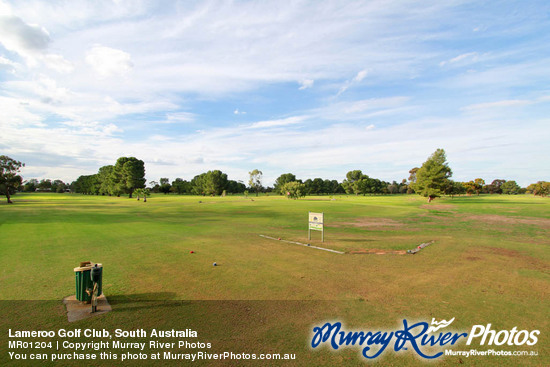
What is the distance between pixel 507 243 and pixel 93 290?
2499cm

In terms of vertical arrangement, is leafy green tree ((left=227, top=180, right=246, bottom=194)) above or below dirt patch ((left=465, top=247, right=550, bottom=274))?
above

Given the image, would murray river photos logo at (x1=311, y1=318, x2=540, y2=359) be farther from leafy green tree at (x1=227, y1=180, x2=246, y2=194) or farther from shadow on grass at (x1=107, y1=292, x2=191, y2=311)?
leafy green tree at (x1=227, y1=180, x2=246, y2=194)

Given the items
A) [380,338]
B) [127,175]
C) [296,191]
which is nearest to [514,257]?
[380,338]

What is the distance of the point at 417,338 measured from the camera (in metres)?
6.32

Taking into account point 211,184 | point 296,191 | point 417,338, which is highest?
point 211,184

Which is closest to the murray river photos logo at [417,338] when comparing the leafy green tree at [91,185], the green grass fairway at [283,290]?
the green grass fairway at [283,290]

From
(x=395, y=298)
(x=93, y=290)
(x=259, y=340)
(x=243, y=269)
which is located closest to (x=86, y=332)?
(x=93, y=290)

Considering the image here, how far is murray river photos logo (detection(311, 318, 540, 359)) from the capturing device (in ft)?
19.6

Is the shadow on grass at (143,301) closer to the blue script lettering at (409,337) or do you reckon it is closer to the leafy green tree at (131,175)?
the blue script lettering at (409,337)

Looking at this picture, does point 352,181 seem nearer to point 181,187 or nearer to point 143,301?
point 181,187

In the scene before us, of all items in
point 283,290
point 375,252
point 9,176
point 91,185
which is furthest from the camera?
point 91,185

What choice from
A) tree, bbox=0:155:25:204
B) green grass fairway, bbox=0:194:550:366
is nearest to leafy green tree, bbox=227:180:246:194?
tree, bbox=0:155:25:204

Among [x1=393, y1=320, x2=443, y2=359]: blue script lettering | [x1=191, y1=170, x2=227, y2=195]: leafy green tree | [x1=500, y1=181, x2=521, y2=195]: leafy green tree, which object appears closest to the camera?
[x1=393, y1=320, x2=443, y2=359]: blue script lettering

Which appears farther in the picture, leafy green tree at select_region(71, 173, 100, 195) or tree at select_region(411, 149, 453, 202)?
leafy green tree at select_region(71, 173, 100, 195)
